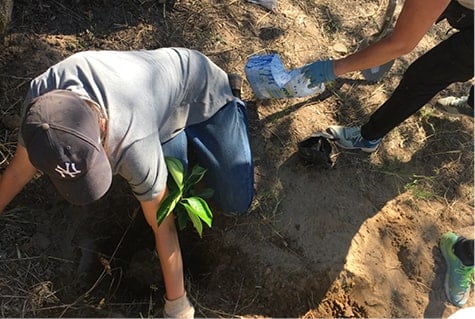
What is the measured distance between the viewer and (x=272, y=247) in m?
2.25

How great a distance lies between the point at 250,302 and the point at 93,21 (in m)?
1.49

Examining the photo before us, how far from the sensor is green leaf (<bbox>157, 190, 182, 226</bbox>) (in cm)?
177

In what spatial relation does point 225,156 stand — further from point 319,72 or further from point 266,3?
point 266,3

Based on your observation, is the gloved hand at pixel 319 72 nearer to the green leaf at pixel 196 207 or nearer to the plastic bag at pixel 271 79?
the plastic bag at pixel 271 79

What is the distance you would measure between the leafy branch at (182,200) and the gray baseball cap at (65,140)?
0.39 metres

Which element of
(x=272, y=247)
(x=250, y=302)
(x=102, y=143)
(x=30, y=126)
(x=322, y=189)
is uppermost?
(x=30, y=126)

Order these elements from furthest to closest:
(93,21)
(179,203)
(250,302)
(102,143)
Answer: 1. (93,21)
2. (250,302)
3. (179,203)
4. (102,143)

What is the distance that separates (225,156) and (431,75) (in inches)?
33.8

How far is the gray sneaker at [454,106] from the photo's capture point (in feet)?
8.95

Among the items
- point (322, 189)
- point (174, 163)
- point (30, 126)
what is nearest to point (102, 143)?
point (30, 126)

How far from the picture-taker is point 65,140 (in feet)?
4.42

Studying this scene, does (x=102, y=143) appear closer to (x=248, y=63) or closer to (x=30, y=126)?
(x=30, y=126)

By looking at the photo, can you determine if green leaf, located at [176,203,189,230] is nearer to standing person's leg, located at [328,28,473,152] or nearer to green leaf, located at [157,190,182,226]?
green leaf, located at [157,190,182,226]

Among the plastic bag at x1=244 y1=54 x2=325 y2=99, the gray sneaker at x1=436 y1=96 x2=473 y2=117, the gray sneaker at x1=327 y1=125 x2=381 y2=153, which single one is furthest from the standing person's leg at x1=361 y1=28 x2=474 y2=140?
the gray sneaker at x1=436 y1=96 x2=473 y2=117
